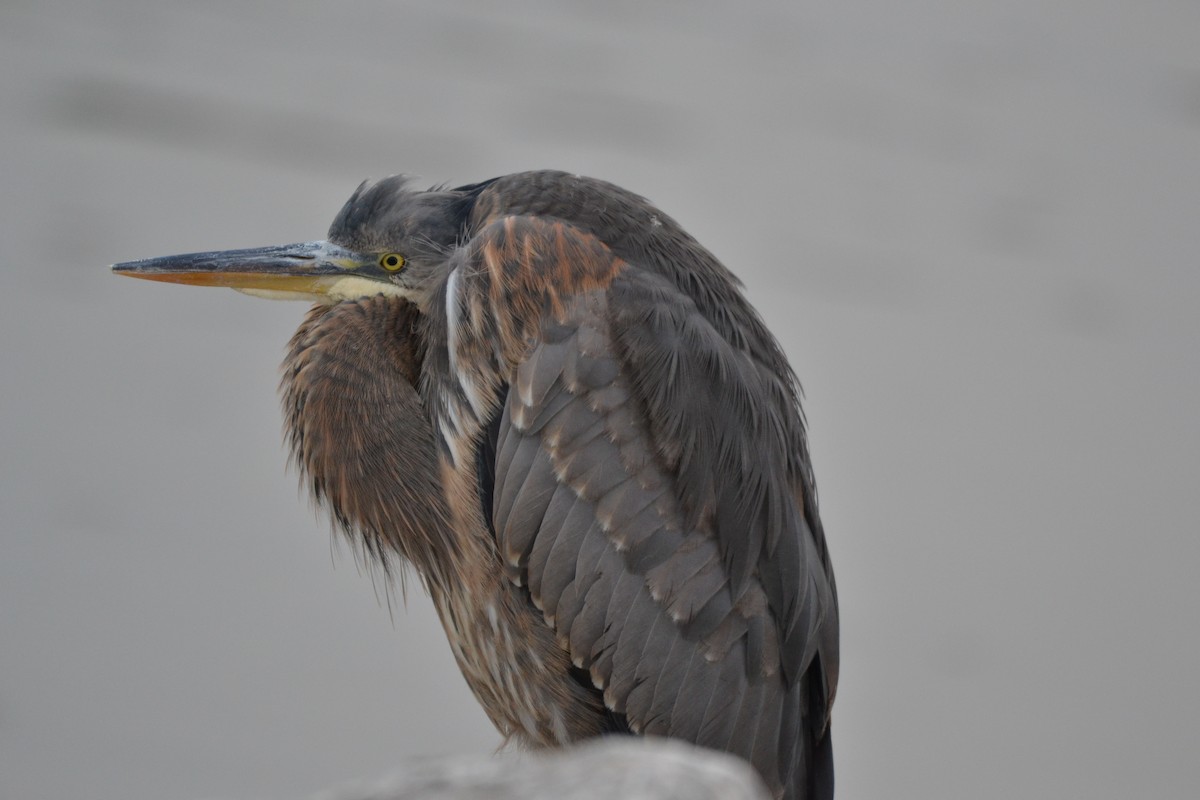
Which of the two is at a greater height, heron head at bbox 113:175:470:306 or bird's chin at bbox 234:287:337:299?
heron head at bbox 113:175:470:306

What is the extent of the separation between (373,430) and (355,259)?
0.40 m

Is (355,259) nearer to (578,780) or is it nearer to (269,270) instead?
(269,270)

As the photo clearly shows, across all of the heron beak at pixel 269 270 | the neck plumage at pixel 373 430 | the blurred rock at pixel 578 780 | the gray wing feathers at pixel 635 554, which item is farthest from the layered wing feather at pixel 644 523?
the blurred rock at pixel 578 780

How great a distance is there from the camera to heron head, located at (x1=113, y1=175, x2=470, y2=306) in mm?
3086

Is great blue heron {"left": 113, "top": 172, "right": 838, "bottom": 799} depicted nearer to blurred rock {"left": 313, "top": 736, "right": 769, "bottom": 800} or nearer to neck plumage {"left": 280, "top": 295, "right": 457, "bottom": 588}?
neck plumage {"left": 280, "top": 295, "right": 457, "bottom": 588}

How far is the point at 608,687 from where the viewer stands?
2.83 metres

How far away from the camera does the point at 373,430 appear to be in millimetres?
2990

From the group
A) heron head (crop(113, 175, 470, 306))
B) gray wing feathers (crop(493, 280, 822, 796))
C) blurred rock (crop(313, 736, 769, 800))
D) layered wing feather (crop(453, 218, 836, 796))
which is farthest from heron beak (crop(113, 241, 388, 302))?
blurred rock (crop(313, 736, 769, 800))

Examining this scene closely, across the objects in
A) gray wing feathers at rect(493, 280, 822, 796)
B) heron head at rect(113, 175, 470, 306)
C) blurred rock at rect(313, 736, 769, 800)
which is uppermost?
heron head at rect(113, 175, 470, 306)

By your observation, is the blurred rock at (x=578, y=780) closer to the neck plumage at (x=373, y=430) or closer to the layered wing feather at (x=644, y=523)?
the layered wing feather at (x=644, y=523)

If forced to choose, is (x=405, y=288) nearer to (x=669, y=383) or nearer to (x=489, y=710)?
(x=669, y=383)

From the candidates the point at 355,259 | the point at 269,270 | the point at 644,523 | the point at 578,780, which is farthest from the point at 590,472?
the point at 578,780

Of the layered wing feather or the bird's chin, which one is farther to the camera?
the bird's chin

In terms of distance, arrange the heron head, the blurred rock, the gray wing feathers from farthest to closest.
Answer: the heron head → the gray wing feathers → the blurred rock
